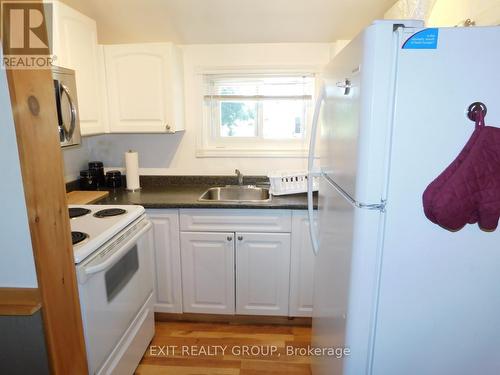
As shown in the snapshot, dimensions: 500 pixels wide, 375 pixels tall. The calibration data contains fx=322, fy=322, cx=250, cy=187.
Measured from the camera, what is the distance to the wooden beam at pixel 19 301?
89cm

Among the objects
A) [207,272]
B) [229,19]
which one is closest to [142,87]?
[229,19]

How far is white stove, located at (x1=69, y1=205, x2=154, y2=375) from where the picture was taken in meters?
1.32

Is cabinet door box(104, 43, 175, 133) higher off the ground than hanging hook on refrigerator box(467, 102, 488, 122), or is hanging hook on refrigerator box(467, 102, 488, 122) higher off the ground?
A: cabinet door box(104, 43, 175, 133)

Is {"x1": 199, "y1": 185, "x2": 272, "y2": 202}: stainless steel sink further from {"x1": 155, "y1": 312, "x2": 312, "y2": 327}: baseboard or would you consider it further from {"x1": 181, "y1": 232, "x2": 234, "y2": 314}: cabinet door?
{"x1": 155, "y1": 312, "x2": 312, "y2": 327}: baseboard

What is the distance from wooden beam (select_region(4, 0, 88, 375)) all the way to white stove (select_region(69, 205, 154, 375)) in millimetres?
195

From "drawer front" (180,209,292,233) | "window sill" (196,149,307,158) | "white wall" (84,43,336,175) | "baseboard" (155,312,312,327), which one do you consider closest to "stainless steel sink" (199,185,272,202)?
"white wall" (84,43,336,175)

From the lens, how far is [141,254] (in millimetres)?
1856

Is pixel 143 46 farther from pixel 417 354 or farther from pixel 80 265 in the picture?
pixel 417 354

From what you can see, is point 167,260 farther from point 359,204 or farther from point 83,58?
point 359,204

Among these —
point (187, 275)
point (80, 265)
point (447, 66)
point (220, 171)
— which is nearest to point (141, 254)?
point (187, 275)

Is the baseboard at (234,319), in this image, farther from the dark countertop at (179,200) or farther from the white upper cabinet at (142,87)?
the white upper cabinet at (142,87)

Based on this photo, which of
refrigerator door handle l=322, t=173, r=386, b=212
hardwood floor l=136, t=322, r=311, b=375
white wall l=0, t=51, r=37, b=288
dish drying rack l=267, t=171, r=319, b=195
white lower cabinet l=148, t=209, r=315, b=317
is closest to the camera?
white wall l=0, t=51, r=37, b=288

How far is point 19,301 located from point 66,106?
3.16ft

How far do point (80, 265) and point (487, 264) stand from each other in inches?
54.9
